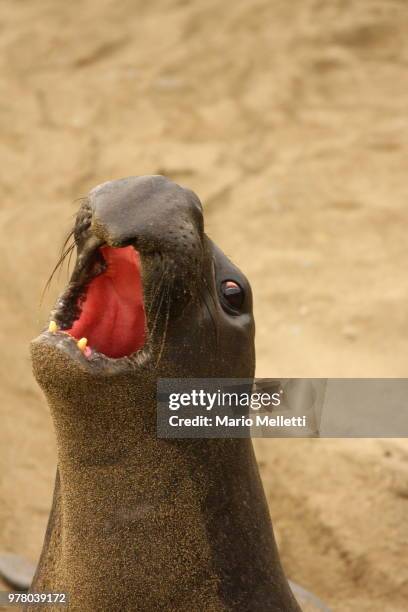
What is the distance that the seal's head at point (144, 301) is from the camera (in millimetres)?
2154

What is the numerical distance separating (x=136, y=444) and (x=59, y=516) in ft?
1.23

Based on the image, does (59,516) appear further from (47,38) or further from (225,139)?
(47,38)

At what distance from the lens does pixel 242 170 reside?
6.27 meters

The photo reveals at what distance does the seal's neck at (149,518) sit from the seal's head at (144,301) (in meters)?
0.11

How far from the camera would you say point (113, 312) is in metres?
2.36

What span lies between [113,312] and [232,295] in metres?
0.29

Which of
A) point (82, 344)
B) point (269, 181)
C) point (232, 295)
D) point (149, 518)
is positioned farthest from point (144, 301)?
point (269, 181)

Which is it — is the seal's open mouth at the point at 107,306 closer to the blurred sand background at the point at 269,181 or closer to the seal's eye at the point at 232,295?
the seal's eye at the point at 232,295

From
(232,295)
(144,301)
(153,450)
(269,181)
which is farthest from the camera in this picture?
(269,181)

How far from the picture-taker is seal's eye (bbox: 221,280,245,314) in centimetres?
243

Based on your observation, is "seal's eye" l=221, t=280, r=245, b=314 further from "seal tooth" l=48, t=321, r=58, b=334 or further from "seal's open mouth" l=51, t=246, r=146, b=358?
"seal tooth" l=48, t=321, r=58, b=334

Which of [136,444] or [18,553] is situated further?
[18,553]

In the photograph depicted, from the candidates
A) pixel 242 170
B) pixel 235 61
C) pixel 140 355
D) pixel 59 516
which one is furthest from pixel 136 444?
pixel 235 61

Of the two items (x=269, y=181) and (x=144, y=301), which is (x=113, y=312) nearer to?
(x=144, y=301)
